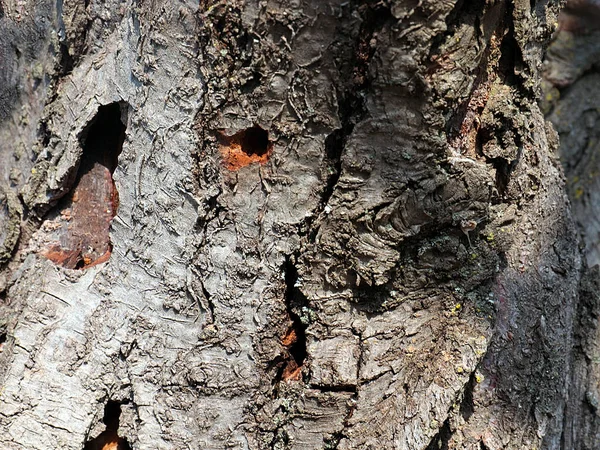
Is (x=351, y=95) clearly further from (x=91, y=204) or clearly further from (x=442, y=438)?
(x=442, y=438)

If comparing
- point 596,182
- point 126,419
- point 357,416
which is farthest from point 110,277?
point 596,182

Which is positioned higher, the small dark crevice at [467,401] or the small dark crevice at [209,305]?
the small dark crevice at [209,305]

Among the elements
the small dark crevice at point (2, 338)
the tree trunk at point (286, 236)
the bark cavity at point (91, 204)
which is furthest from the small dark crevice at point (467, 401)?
the small dark crevice at point (2, 338)

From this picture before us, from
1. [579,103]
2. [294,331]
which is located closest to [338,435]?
[294,331]

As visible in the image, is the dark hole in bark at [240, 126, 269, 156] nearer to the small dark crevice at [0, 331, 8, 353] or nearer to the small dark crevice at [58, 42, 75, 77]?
the small dark crevice at [58, 42, 75, 77]

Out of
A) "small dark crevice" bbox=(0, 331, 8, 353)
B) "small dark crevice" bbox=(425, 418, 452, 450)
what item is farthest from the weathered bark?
"small dark crevice" bbox=(0, 331, 8, 353)

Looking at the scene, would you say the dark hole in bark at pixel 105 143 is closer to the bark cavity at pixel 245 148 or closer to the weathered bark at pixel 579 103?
the bark cavity at pixel 245 148

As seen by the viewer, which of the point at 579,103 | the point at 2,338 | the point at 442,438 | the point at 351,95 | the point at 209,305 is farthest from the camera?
the point at 579,103

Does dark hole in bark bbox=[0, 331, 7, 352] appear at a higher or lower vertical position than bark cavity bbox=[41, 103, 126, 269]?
lower
